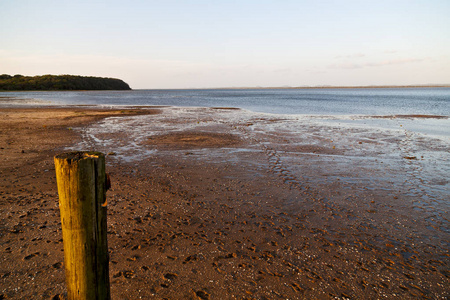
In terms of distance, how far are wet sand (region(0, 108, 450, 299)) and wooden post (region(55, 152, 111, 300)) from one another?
1.13 m

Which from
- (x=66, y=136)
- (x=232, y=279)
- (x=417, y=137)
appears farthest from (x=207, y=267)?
(x=417, y=137)

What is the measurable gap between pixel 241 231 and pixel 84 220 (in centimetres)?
362

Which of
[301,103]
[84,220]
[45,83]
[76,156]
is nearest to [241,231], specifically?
[84,220]

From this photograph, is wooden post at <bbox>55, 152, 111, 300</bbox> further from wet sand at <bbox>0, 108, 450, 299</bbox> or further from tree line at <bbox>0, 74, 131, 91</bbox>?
tree line at <bbox>0, 74, 131, 91</bbox>

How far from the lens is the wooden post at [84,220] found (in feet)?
8.84

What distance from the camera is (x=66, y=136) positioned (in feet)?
54.6

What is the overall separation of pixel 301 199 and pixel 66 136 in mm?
15221

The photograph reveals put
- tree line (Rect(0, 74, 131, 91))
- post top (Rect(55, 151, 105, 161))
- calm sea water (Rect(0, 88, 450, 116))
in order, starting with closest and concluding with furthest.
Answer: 1. post top (Rect(55, 151, 105, 161))
2. calm sea water (Rect(0, 88, 450, 116))
3. tree line (Rect(0, 74, 131, 91))

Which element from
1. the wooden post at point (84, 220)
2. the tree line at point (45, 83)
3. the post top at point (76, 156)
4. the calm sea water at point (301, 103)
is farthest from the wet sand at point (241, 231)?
the tree line at point (45, 83)

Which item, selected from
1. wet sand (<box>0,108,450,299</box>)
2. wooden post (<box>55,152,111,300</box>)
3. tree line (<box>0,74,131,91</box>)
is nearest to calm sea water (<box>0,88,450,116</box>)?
wet sand (<box>0,108,450,299</box>)

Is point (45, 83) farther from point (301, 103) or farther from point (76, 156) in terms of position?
point (76, 156)

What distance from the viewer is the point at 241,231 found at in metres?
5.75

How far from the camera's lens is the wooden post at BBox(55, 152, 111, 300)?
2693 mm

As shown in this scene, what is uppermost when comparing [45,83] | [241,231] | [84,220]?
[45,83]
